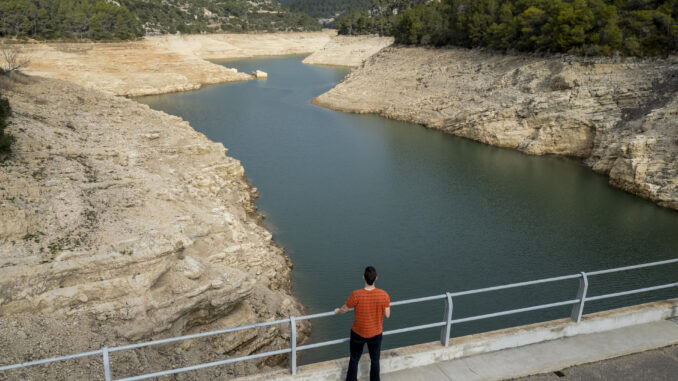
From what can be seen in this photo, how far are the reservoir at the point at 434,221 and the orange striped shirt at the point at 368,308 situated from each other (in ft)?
21.2

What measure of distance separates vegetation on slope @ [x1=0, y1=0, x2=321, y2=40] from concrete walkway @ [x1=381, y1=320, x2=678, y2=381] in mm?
64587

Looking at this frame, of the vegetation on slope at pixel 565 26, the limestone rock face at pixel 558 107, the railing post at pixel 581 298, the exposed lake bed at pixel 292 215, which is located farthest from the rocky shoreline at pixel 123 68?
the railing post at pixel 581 298

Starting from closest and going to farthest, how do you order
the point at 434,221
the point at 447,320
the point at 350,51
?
the point at 447,320 → the point at 434,221 → the point at 350,51

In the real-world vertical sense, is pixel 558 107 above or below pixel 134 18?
below

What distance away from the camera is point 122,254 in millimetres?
10266

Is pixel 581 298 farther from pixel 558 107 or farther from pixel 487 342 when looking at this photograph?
pixel 558 107

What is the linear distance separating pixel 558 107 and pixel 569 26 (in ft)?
18.3

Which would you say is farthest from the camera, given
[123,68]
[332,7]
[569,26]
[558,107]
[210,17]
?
[332,7]

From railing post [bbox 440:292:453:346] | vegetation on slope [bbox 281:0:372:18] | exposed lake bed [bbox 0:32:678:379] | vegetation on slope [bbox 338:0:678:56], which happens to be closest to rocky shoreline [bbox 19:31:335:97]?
exposed lake bed [bbox 0:32:678:379]

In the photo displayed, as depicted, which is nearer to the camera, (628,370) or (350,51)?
(628,370)

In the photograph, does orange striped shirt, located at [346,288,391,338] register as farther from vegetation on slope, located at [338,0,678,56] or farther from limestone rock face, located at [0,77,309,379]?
vegetation on slope, located at [338,0,678,56]

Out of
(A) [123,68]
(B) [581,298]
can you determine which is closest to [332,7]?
(A) [123,68]

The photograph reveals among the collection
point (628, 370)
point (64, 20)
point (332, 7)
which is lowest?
point (628, 370)

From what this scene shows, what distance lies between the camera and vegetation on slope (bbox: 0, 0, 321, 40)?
2344 inches
